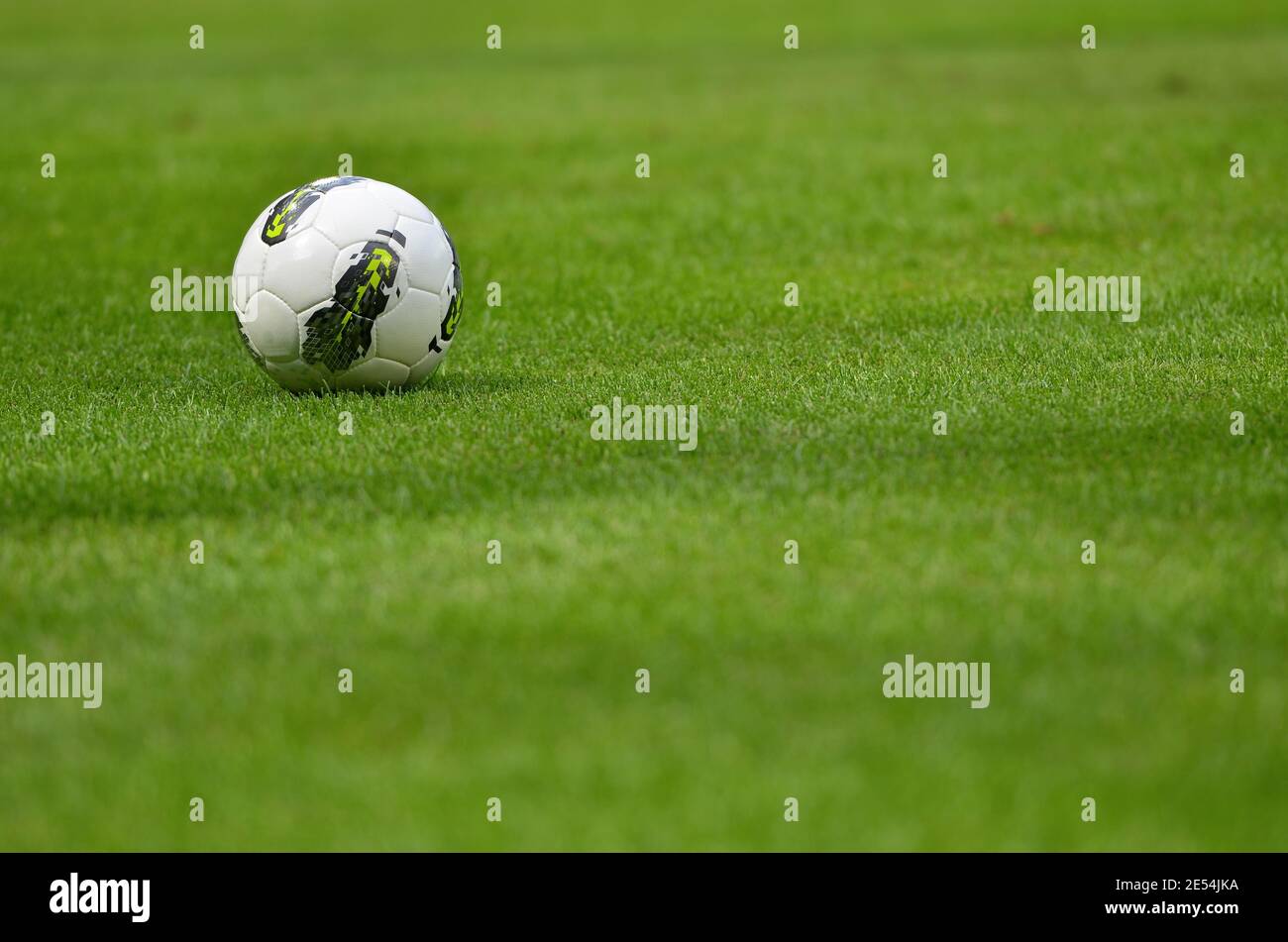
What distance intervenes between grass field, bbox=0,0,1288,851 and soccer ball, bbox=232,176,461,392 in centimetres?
31

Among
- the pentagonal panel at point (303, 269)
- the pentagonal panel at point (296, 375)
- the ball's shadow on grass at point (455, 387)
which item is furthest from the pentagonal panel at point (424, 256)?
the pentagonal panel at point (296, 375)

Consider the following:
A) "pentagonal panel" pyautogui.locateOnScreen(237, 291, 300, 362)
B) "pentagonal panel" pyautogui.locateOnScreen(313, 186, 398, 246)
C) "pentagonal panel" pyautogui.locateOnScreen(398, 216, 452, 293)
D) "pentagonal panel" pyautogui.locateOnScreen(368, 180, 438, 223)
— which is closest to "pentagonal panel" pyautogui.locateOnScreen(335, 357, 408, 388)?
"pentagonal panel" pyautogui.locateOnScreen(237, 291, 300, 362)

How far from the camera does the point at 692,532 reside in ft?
24.0

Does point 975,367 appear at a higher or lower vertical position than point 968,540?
higher

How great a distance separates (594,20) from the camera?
4159cm

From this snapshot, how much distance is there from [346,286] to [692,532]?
10.8ft

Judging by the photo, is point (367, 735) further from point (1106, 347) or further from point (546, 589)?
point (1106, 347)

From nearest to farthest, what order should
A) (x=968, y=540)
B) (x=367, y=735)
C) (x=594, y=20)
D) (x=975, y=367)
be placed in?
(x=367, y=735) < (x=968, y=540) < (x=975, y=367) < (x=594, y=20)

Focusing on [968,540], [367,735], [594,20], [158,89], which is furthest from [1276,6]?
[367,735]

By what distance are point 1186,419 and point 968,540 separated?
2673 millimetres

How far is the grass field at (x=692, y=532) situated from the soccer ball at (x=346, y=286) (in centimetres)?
31

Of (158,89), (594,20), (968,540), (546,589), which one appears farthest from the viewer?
(594,20)

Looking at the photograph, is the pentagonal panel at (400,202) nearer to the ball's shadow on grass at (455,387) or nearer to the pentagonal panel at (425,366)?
the pentagonal panel at (425,366)

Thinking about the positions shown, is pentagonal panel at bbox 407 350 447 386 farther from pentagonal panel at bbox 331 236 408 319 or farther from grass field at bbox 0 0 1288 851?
pentagonal panel at bbox 331 236 408 319
